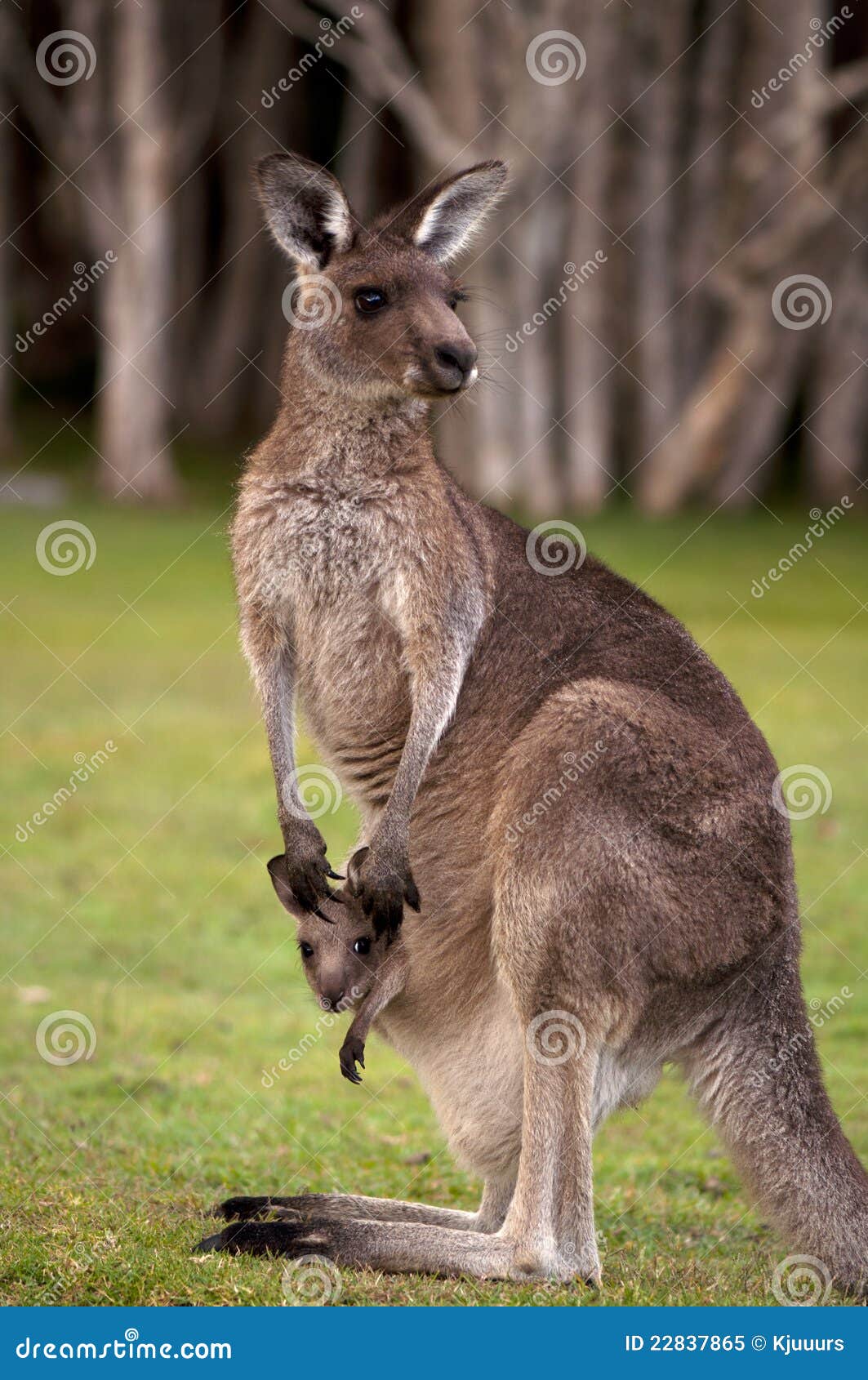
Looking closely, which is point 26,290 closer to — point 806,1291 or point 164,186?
point 164,186

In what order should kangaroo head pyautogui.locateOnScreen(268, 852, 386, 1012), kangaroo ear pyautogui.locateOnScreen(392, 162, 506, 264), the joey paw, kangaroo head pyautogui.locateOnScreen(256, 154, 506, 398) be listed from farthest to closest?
kangaroo ear pyautogui.locateOnScreen(392, 162, 506, 264), kangaroo head pyautogui.locateOnScreen(268, 852, 386, 1012), kangaroo head pyautogui.locateOnScreen(256, 154, 506, 398), the joey paw

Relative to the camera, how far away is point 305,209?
4.46 meters

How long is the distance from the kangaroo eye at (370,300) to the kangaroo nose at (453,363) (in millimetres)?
238

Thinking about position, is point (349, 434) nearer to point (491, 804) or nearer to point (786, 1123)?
point (491, 804)

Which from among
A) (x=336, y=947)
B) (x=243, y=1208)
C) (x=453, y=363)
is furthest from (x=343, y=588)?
(x=243, y=1208)

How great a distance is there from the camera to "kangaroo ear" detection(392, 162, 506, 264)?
4500mm

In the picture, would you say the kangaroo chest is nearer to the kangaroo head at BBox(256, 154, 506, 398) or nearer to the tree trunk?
the kangaroo head at BBox(256, 154, 506, 398)

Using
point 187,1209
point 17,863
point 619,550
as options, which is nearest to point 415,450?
point 187,1209

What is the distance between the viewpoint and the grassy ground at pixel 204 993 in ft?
14.0

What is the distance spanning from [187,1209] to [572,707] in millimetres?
1667

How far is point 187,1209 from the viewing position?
462 centimetres

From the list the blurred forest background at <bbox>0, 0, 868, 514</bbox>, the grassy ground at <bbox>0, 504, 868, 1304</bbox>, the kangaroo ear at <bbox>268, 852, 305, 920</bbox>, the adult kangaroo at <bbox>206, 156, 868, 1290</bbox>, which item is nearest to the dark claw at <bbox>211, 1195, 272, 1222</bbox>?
the adult kangaroo at <bbox>206, 156, 868, 1290</bbox>

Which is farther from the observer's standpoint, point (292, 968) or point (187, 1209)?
point (292, 968)

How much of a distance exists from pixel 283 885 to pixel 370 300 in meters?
1.48
